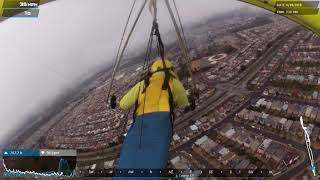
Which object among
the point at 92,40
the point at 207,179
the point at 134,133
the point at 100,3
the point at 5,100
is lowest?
the point at 207,179

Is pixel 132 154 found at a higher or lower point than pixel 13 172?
higher

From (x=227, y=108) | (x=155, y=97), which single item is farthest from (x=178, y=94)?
(x=227, y=108)

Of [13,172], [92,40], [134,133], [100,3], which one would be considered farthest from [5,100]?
[134,133]

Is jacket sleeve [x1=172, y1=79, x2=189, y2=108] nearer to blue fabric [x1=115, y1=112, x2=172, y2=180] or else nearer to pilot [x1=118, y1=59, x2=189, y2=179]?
pilot [x1=118, y1=59, x2=189, y2=179]

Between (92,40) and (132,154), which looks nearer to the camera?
(132,154)

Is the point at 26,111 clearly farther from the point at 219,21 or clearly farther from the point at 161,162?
the point at 219,21

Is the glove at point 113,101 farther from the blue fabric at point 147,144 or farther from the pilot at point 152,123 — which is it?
the blue fabric at point 147,144
